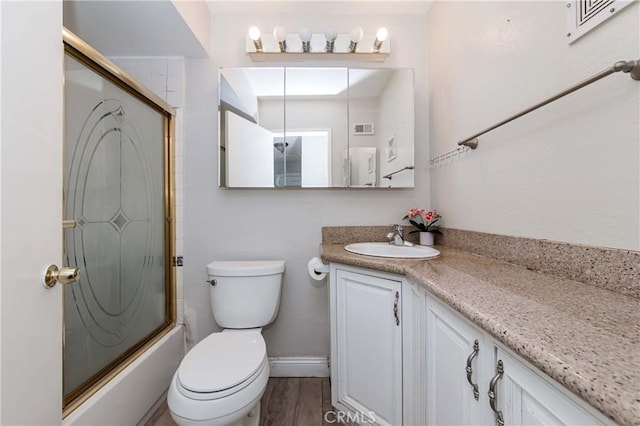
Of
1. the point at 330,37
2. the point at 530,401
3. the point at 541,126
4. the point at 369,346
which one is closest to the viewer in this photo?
the point at 530,401

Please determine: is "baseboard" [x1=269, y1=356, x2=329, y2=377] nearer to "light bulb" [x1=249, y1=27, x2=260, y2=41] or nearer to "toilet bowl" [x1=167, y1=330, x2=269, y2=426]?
"toilet bowl" [x1=167, y1=330, x2=269, y2=426]

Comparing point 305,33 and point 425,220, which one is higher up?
point 305,33

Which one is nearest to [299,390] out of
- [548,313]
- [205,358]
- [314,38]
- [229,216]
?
[205,358]

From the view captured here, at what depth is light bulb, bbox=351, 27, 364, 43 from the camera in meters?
1.62

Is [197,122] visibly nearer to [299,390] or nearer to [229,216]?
[229,216]

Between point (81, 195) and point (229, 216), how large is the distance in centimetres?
75

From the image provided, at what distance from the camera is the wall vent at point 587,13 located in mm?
673

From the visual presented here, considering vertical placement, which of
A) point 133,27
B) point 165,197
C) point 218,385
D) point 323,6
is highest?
point 323,6

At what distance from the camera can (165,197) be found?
167cm

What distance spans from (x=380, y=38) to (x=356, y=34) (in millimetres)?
150

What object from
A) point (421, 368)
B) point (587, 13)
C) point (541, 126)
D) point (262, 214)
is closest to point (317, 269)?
point (262, 214)

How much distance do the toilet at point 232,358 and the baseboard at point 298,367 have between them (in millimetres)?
382

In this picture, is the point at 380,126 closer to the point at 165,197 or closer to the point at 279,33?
the point at 279,33

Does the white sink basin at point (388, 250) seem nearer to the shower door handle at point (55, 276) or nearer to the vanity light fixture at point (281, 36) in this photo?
the shower door handle at point (55, 276)
